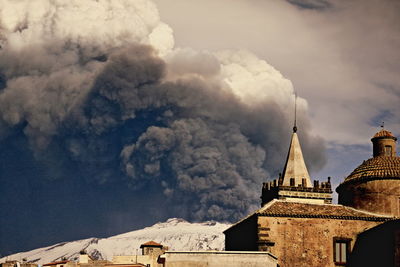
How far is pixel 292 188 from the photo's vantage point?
2756 inches

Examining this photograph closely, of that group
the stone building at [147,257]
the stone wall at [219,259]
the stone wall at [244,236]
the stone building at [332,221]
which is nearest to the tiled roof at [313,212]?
the stone building at [332,221]

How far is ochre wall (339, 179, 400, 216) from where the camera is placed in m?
61.3

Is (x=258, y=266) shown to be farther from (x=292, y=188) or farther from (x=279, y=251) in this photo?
(x=292, y=188)

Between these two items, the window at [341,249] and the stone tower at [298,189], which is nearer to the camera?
the window at [341,249]

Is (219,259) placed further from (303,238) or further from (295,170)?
(295,170)

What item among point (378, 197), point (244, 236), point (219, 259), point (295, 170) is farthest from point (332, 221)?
point (295, 170)

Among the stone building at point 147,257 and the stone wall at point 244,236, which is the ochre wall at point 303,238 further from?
the stone building at point 147,257

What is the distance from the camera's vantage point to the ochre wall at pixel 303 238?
56.0 metres

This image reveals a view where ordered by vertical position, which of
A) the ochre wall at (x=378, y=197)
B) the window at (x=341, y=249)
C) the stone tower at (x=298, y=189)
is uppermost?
the stone tower at (x=298, y=189)

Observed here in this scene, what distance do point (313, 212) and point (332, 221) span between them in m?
1.65

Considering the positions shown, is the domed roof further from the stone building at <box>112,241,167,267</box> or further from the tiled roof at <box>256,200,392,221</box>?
the stone building at <box>112,241,167,267</box>

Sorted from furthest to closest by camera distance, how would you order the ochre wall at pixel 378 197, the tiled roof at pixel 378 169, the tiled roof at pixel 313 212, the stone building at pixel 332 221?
the tiled roof at pixel 378 169 → the ochre wall at pixel 378 197 → the tiled roof at pixel 313 212 → the stone building at pixel 332 221

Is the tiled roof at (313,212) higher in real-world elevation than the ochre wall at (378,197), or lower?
lower

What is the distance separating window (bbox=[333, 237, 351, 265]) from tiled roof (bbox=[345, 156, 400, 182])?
7.74 meters
